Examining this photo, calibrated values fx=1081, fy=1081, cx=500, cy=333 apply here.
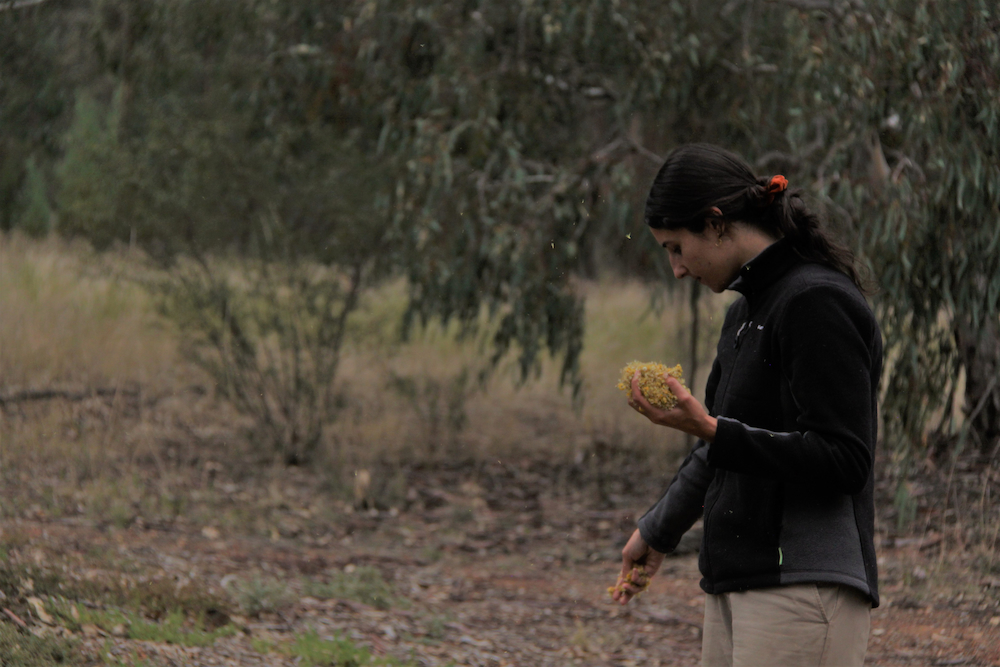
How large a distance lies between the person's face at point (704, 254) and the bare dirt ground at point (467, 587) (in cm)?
282

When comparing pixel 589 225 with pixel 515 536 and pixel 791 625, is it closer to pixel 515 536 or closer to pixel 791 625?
pixel 515 536

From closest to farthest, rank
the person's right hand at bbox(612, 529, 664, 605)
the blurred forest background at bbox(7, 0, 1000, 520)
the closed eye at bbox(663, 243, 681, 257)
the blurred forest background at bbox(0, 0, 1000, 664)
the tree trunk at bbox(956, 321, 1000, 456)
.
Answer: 1. the closed eye at bbox(663, 243, 681, 257)
2. the person's right hand at bbox(612, 529, 664, 605)
3. the blurred forest background at bbox(7, 0, 1000, 520)
4. the blurred forest background at bbox(0, 0, 1000, 664)
5. the tree trunk at bbox(956, 321, 1000, 456)

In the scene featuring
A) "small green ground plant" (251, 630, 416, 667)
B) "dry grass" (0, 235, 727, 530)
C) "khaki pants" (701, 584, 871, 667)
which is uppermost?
"khaki pants" (701, 584, 871, 667)

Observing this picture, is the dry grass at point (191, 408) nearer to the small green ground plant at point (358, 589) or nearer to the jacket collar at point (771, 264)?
the small green ground plant at point (358, 589)

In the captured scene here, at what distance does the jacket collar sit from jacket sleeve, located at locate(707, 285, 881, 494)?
0.13m

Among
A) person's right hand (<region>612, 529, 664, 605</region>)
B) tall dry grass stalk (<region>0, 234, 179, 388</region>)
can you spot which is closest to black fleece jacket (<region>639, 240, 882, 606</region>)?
person's right hand (<region>612, 529, 664, 605</region>)

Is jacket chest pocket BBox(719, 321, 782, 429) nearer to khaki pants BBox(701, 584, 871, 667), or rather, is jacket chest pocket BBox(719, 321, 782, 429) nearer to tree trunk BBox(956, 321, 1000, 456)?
khaki pants BBox(701, 584, 871, 667)

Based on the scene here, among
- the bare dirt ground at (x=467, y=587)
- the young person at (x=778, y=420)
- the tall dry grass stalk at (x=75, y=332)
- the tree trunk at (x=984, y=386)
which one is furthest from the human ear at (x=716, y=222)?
the tall dry grass stalk at (x=75, y=332)

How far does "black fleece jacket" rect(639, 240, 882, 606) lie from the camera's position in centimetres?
203

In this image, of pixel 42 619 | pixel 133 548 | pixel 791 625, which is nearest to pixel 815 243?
pixel 791 625

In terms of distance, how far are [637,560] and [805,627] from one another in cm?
66

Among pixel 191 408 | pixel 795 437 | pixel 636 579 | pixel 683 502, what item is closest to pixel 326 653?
pixel 636 579

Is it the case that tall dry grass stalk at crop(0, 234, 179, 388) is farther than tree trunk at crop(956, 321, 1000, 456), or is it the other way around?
tall dry grass stalk at crop(0, 234, 179, 388)

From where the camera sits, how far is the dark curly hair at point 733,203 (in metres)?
2.22
